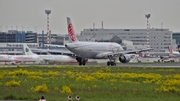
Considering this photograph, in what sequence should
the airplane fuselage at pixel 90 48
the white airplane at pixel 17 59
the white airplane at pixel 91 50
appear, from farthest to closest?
1. the white airplane at pixel 17 59
2. the white airplane at pixel 91 50
3. the airplane fuselage at pixel 90 48

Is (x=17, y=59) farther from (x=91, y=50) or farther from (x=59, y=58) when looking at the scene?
(x=91, y=50)

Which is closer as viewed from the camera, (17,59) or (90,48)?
(90,48)

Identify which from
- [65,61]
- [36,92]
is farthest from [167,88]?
[65,61]

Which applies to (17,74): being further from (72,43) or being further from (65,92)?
(72,43)

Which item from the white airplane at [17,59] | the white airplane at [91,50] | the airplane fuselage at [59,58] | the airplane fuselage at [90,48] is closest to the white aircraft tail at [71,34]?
the white airplane at [91,50]

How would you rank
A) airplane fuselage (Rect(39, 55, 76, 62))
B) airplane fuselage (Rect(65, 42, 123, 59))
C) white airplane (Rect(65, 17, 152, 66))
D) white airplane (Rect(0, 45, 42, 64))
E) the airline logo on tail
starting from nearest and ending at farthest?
airplane fuselage (Rect(65, 42, 123, 59)), white airplane (Rect(65, 17, 152, 66)), the airline logo on tail, white airplane (Rect(0, 45, 42, 64)), airplane fuselage (Rect(39, 55, 76, 62))

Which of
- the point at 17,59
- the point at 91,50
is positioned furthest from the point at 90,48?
the point at 17,59

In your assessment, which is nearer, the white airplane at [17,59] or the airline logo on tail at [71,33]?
the airline logo on tail at [71,33]

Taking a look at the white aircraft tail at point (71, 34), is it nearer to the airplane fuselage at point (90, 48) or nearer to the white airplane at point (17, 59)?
the airplane fuselage at point (90, 48)

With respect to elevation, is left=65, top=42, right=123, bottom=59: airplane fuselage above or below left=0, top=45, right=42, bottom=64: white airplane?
above

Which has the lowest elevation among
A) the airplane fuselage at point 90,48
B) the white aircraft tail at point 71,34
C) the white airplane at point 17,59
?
the white airplane at point 17,59

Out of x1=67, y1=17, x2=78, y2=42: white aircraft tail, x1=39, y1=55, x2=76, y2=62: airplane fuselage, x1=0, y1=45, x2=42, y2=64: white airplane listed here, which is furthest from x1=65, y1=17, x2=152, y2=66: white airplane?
x1=0, y1=45, x2=42, y2=64: white airplane

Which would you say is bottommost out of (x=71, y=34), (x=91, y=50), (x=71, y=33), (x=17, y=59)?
(x=17, y=59)

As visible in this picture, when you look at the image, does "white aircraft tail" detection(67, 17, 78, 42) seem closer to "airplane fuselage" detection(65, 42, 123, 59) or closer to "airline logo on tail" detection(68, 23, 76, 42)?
"airline logo on tail" detection(68, 23, 76, 42)
